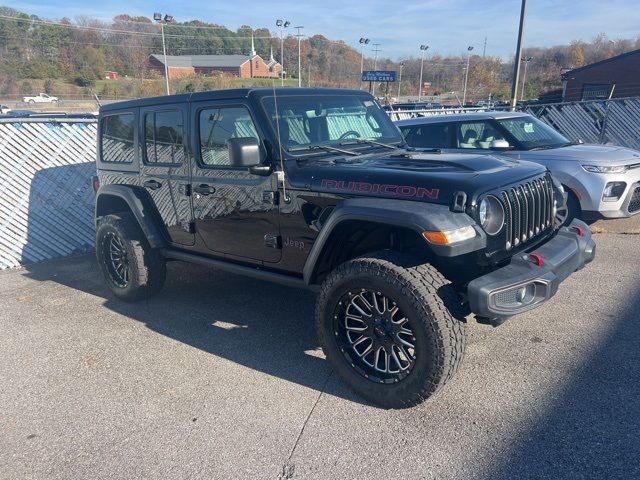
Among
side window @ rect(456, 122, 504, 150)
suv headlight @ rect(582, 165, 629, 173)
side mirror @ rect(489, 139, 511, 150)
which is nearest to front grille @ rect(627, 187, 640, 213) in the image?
suv headlight @ rect(582, 165, 629, 173)

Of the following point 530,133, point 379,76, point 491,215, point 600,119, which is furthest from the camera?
point 379,76

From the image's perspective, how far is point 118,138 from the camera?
5.20 m

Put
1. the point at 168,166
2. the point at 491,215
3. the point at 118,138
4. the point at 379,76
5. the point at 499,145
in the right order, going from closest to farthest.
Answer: the point at 491,215, the point at 168,166, the point at 118,138, the point at 499,145, the point at 379,76

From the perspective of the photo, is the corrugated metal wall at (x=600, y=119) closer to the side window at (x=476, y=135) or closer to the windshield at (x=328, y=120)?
the side window at (x=476, y=135)

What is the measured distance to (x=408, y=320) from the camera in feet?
9.94

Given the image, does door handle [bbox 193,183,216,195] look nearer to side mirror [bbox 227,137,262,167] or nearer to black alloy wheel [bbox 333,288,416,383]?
side mirror [bbox 227,137,262,167]

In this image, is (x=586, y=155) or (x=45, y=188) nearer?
(x=586, y=155)

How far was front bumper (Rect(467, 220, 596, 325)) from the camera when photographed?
9.49 ft

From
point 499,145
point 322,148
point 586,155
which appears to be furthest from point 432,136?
point 322,148

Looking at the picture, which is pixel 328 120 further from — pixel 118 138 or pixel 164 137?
pixel 118 138

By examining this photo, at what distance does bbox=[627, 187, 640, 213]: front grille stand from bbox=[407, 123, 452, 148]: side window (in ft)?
7.97

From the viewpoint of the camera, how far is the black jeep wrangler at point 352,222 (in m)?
2.99

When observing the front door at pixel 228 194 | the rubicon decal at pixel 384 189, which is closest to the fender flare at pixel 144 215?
the front door at pixel 228 194

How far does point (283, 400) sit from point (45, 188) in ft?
17.3
